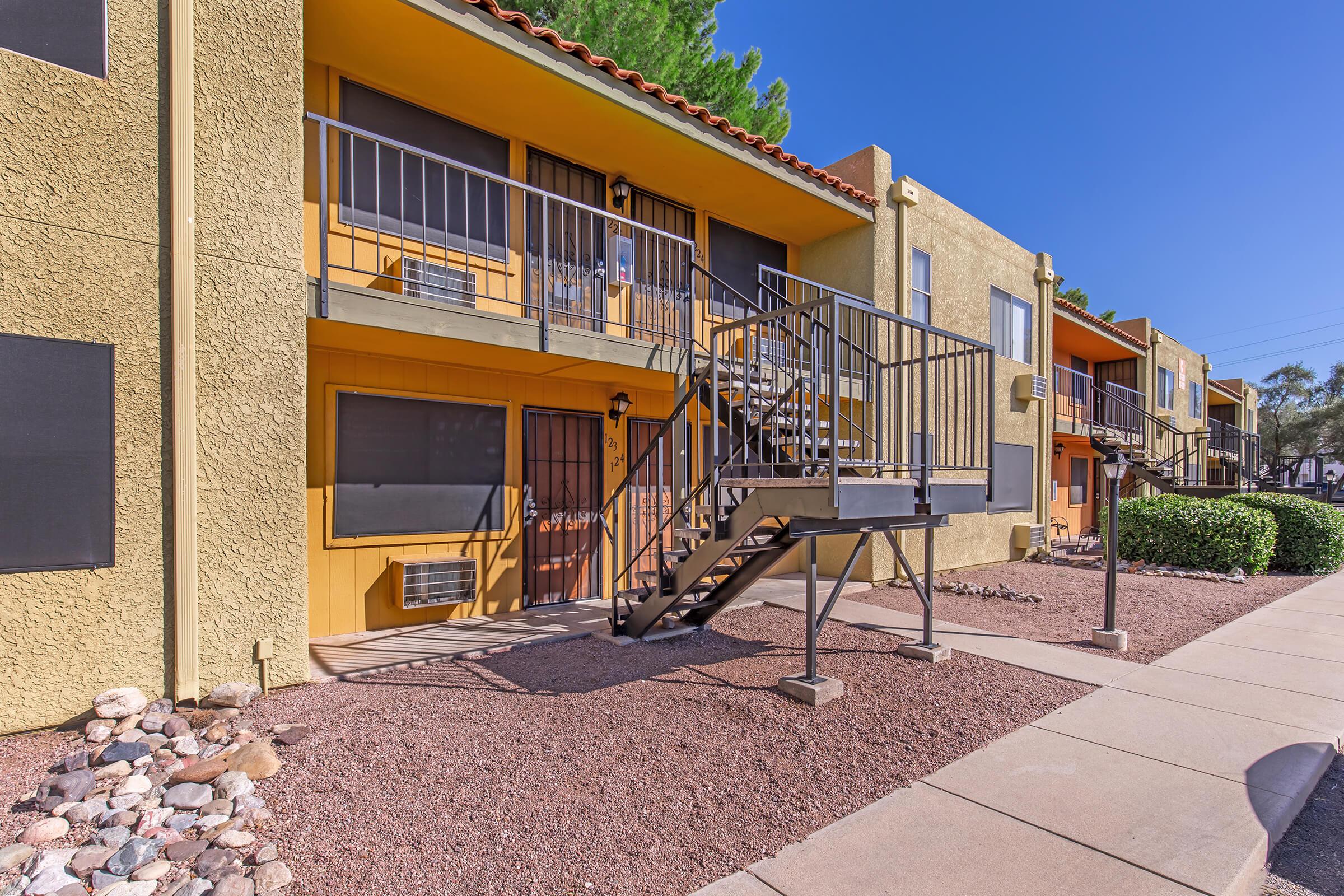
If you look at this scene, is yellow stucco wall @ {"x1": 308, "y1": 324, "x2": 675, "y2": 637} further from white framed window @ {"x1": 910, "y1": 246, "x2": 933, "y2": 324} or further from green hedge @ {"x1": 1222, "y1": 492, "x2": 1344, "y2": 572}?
green hedge @ {"x1": 1222, "y1": 492, "x2": 1344, "y2": 572}

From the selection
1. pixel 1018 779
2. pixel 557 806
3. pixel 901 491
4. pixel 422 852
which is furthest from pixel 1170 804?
pixel 422 852

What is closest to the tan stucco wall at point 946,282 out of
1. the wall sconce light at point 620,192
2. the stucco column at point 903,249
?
the stucco column at point 903,249

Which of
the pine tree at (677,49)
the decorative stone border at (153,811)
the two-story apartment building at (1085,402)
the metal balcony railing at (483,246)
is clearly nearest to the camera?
the decorative stone border at (153,811)

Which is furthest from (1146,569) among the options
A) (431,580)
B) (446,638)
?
(431,580)

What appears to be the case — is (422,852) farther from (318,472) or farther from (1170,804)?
(318,472)

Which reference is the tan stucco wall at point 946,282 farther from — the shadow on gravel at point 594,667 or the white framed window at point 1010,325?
the shadow on gravel at point 594,667

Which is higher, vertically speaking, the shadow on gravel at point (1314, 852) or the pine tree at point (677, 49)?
the pine tree at point (677, 49)

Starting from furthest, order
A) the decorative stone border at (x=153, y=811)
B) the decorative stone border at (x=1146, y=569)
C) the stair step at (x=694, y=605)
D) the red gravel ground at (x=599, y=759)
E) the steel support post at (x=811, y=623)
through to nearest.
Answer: the decorative stone border at (x=1146, y=569), the stair step at (x=694, y=605), the steel support post at (x=811, y=623), the red gravel ground at (x=599, y=759), the decorative stone border at (x=153, y=811)

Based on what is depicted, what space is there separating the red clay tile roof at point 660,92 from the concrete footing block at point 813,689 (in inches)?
215

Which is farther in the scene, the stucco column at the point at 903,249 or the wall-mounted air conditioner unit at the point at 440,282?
the stucco column at the point at 903,249

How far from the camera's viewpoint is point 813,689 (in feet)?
14.8

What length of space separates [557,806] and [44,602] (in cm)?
320

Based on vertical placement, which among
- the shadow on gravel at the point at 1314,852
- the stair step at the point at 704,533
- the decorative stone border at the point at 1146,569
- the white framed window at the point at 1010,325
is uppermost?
the white framed window at the point at 1010,325

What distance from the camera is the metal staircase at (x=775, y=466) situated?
14.3 ft
